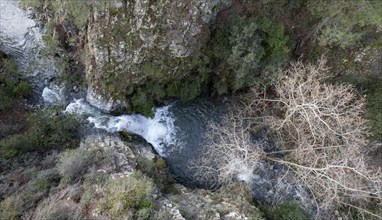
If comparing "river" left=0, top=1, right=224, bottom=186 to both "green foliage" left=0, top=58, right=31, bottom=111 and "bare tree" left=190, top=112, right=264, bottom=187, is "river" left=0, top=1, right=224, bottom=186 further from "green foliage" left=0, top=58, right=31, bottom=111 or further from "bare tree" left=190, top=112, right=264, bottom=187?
"bare tree" left=190, top=112, right=264, bottom=187

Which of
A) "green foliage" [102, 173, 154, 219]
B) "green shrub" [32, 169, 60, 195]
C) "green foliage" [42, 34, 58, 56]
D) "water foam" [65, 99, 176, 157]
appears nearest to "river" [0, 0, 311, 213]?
"water foam" [65, 99, 176, 157]

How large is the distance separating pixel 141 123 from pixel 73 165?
4760 millimetres

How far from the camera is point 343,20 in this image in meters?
13.2

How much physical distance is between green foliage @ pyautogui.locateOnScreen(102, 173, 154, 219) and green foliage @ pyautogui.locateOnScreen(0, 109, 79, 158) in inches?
156

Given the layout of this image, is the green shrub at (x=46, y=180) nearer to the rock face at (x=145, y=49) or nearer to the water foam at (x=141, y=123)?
the water foam at (x=141, y=123)

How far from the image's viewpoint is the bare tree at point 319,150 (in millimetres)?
12203

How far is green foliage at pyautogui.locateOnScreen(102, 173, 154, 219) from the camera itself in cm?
999

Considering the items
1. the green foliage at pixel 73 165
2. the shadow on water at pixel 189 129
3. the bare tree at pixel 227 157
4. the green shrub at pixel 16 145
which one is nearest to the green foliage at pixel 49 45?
the green shrub at pixel 16 145

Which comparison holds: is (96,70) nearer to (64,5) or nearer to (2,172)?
(64,5)

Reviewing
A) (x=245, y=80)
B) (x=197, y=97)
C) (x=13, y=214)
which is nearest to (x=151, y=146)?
(x=197, y=97)

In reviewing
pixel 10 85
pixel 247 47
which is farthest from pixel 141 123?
pixel 247 47

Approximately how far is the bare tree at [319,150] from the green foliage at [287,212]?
0.94 m

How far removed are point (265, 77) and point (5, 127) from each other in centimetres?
1183

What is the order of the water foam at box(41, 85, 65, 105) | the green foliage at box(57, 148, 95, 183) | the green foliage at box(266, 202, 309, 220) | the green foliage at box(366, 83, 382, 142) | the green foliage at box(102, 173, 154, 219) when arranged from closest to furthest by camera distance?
the green foliage at box(102, 173, 154, 219), the green foliage at box(57, 148, 95, 183), the green foliage at box(266, 202, 309, 220), the green foliage at box(366, 83, 382, 142), the water foam at box(41, 85, 65, 105)
